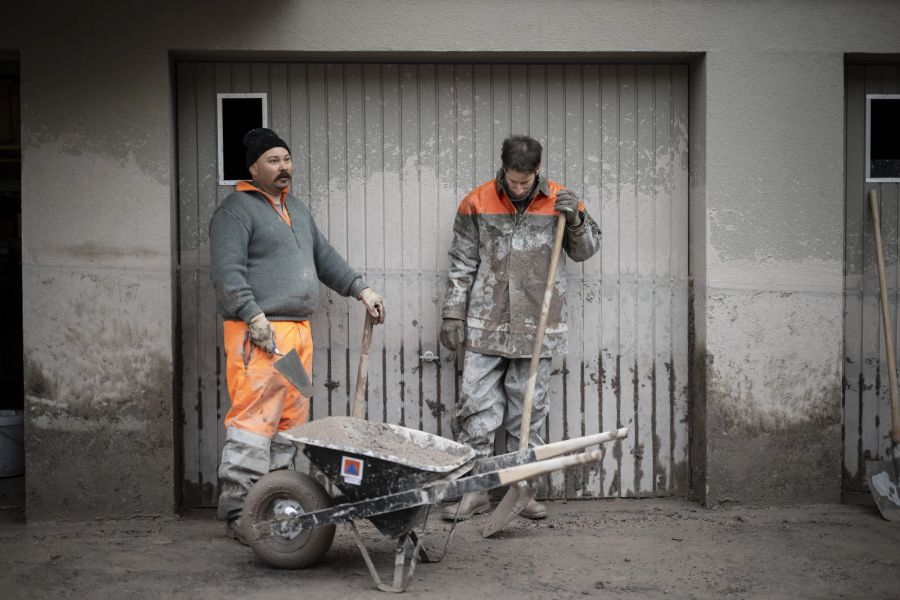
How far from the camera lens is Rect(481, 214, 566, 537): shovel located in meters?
5.08

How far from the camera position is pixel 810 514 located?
18.7 feet

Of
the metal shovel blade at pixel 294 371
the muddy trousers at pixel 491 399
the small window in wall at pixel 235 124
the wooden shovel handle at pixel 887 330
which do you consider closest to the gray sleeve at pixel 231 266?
the metal shovel blade at pixel 294 371

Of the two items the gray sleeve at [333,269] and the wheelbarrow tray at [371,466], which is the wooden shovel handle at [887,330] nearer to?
the wheelbarrow tray at [371,466]

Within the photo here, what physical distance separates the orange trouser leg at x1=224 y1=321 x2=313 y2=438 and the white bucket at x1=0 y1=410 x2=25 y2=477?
2134 mm

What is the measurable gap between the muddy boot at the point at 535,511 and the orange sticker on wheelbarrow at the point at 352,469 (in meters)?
1.60

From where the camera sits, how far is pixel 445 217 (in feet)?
19.5

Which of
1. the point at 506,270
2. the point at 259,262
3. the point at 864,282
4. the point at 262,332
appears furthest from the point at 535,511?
the point at 864,282

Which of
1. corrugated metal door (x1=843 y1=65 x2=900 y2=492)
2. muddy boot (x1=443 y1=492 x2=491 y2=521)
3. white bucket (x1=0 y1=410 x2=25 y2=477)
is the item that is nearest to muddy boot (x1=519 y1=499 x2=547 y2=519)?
muddy boot (x1=443 y1=492 x2=491 y2=521)

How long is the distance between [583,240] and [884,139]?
7.12 ft

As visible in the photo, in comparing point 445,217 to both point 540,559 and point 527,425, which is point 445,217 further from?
point 540,559

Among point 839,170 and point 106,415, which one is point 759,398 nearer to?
point 839,170

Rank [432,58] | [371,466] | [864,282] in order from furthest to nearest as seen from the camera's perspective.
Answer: [864,282] → [432,58] → [371,466]

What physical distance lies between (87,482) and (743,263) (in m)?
3.98

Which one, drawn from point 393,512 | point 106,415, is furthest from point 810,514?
point 106,415
